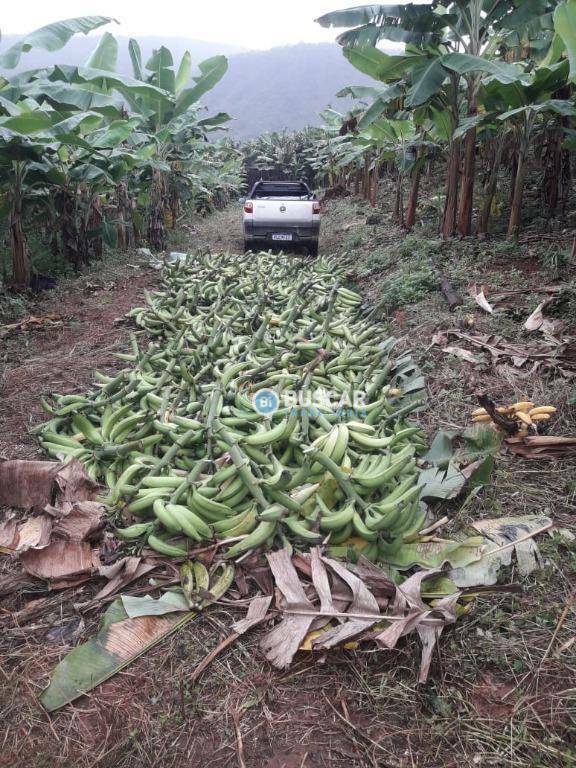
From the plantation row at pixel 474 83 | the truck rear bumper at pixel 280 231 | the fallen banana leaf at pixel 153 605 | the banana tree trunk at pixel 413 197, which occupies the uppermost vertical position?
the plantation row at pixel 474 83

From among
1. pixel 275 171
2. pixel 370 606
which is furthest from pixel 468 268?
pixel 275 171

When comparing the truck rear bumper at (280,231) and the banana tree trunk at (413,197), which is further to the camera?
the truck rear bumper at (280,231)

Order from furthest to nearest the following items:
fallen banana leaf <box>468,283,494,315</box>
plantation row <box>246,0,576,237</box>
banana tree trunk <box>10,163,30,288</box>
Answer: banana tree trunk <box>10,163,30,288</box> → plantation row <box>246,0,576,237</box> → fallen banana leaf <box>468,283,494,315</box>

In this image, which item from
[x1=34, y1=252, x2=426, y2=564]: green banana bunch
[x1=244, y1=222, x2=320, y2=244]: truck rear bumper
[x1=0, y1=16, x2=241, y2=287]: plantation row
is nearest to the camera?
[x1=34, y1=252, x2=426, y2=564]: green banana bunch

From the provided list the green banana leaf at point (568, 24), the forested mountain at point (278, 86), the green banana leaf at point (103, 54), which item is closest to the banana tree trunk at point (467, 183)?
the green banana leaf at point (568, 24)

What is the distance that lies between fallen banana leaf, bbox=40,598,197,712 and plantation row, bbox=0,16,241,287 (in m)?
4.96

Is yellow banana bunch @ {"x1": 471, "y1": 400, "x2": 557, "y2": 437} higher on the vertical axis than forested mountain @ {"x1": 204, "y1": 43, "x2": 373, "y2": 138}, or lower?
lower

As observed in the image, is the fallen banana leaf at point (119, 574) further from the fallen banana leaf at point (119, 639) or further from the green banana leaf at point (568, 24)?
the green banana leaf at point (568, 24)

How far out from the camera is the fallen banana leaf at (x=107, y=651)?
6.00ft

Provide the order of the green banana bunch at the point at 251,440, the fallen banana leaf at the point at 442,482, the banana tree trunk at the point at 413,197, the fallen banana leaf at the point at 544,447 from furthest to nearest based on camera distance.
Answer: the banana tree trunk at the point at 413,197 → the fallen banana leaf at the point at 544,447 → the fallen banana leaf at the point at 442,482 → the green banana bunch at the point at 251,440

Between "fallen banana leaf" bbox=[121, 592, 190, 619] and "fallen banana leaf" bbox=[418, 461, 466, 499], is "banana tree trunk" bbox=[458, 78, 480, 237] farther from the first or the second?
"fallen banana leaf" bbox=[121, 592, 190, 619]

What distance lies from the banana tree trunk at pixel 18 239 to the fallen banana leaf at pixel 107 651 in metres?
6.37

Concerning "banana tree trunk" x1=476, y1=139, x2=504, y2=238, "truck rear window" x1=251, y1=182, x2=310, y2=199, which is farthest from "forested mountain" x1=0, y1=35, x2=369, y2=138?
"banana tree trunk" x1=476, y1=139, x2=504, y2=238

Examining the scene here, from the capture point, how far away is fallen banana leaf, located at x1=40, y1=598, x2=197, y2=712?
1.83 meters
